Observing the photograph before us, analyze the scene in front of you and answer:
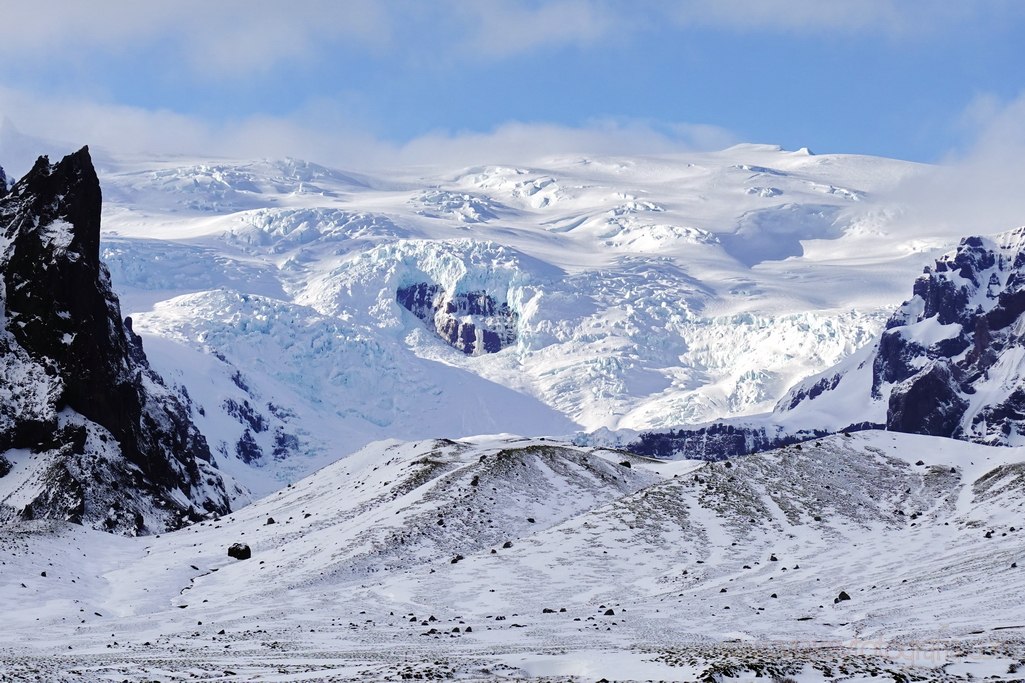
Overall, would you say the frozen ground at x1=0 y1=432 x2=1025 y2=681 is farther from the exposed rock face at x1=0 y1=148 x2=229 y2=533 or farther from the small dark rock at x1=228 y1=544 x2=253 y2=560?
the exposed rock face at x1=0 y1=148 x2=229 y2=533

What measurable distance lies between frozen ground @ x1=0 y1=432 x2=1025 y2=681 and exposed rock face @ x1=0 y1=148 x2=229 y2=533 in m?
15.7

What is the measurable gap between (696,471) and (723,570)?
2494 centimetres

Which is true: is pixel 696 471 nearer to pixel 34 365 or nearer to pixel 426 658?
pixel 426 658

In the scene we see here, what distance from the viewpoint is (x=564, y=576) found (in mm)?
78625

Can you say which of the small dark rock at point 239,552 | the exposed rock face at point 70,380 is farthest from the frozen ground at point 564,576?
the exposed rock face at point 70,380

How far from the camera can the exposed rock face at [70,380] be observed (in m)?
122

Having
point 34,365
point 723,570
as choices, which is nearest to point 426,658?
point 723,570

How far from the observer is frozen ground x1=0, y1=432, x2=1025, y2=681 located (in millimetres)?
46500

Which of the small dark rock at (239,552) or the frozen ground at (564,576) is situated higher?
the frozen ground at (564,576)

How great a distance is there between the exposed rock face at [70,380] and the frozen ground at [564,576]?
1565cm

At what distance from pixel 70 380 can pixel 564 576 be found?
2881 inches

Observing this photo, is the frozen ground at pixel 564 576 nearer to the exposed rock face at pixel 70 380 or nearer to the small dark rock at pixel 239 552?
the small dark rock at pixel 239 552

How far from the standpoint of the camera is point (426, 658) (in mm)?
48812

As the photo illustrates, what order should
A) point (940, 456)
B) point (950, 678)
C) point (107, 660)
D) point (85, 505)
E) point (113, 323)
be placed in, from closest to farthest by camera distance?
1. point (950, 678)
2. point (107, 660)
3. point (940, 456)
4. point (85, 505)
5. point (113, 323)
